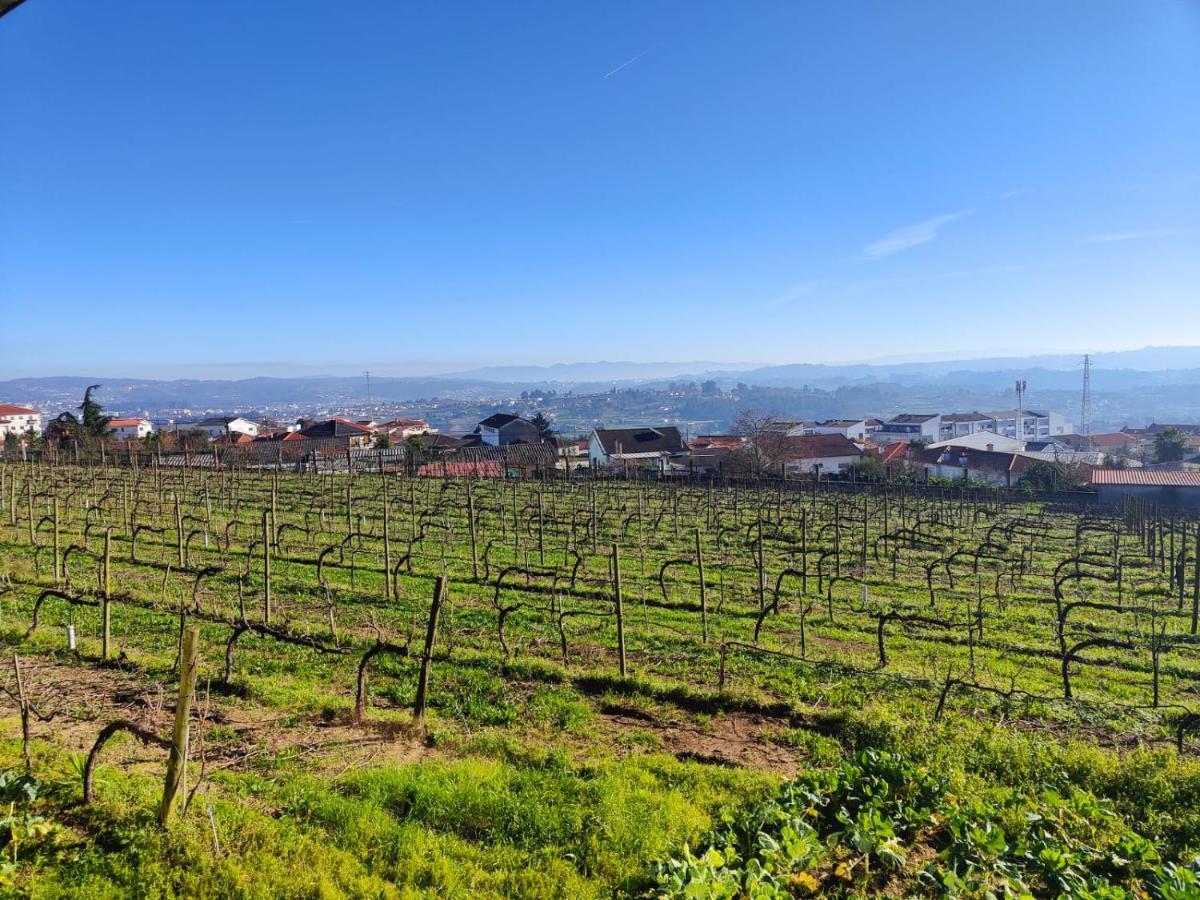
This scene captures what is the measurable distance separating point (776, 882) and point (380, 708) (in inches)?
204

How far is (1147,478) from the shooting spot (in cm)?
3759

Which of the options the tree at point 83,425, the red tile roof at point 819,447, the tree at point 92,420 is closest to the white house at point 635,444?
the red tile roof at point 819,447

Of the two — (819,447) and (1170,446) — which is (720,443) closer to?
(819,447)

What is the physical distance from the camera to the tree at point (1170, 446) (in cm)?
5791

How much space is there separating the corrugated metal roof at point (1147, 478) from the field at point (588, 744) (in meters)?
26.1

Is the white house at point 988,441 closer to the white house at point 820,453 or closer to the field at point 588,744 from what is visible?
the white house at point 820,453

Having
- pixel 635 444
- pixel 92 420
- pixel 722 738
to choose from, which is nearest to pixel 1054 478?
pixel 635 444

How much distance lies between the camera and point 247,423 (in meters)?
112

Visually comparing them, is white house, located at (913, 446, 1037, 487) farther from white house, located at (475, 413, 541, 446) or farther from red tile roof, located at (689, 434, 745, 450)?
white house, located at (475, 413, 541, 446)

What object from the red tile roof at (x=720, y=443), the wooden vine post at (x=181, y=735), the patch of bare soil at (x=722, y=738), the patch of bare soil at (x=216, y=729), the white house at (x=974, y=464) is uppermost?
the wooden vine post at (x=181, y=735)

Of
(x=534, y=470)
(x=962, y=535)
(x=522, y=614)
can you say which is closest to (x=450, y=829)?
(x=522, y=614)

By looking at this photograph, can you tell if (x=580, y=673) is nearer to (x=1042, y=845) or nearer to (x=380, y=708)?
(x=380, y=708)

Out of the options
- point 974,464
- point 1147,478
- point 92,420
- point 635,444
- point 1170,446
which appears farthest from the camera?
point 635,444

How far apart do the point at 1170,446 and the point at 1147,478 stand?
2763 cm
